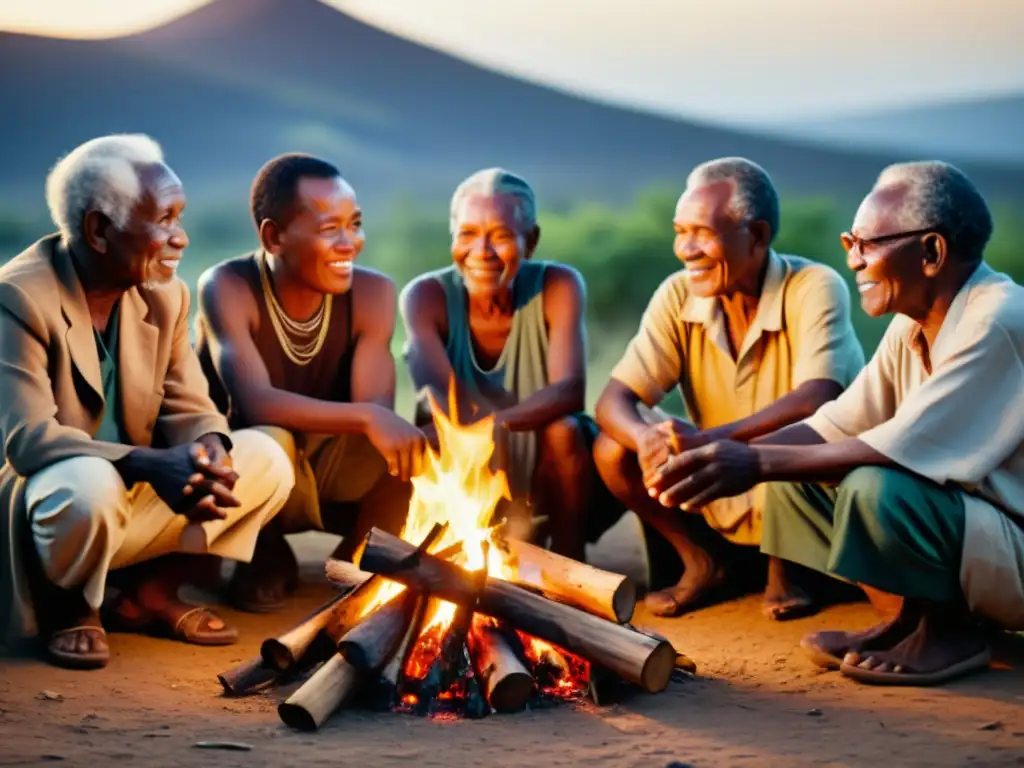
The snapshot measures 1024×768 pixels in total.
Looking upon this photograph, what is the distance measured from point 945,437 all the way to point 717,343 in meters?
1.52

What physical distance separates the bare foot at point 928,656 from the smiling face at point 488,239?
240 centimetres

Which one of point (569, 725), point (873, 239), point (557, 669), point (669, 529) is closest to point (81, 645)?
point (557, 669)

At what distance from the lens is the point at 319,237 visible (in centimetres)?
579

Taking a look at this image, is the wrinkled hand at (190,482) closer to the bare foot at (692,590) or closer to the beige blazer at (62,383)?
the beige blazer at (62,383)

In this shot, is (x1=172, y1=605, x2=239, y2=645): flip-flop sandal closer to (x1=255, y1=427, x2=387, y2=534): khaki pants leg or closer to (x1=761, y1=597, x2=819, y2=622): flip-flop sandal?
(x1=255, y1=427, x2=387, y2=534): khaki pants leg

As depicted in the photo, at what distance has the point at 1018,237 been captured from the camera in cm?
1389

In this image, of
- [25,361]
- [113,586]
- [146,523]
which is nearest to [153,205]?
[25,361]

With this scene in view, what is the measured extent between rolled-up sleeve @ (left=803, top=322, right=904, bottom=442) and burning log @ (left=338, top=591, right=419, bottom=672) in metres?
1.76

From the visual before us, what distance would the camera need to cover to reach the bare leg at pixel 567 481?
5.84 metres

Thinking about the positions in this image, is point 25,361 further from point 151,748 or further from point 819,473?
point 819,473

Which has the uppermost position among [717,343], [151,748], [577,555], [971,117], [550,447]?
[971,117]

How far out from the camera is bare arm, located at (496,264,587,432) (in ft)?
19.1

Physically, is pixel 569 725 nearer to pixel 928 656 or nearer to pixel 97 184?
pixel 928 656

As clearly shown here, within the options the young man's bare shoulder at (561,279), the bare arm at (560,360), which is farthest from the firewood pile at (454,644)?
the young man's bare shoulder at (561,279)
